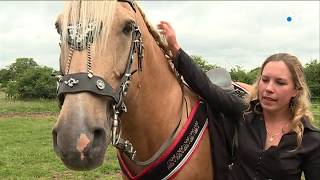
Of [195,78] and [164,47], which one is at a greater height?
[164,47]

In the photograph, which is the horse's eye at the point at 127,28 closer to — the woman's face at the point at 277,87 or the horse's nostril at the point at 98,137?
the horse's nostril at the point at 98,137

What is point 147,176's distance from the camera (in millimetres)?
3035

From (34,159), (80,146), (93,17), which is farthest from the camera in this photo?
(34,159)

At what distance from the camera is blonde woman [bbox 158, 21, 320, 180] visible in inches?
114

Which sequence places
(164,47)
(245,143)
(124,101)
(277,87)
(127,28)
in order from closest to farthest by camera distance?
(127,28) → (124,101) → (277,87) → (245,143) → (164,47)

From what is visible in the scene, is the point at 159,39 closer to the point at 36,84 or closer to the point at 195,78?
the point at 195,78

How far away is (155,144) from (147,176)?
248 mm

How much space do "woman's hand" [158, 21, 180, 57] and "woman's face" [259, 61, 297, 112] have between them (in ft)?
2.36

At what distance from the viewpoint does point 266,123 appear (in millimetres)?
3131

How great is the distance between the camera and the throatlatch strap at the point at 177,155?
3012 mm

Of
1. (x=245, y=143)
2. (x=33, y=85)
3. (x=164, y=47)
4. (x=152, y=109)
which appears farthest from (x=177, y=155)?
(x=33, y=85)

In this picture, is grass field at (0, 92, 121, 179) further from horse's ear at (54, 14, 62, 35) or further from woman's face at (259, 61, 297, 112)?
horse's ear at (54, 14, 62, 35)

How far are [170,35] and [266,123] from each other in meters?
1.02

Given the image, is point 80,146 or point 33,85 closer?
point 80,146
